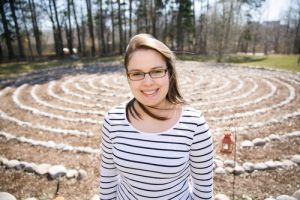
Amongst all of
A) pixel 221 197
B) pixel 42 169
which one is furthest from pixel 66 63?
pixel 221 197

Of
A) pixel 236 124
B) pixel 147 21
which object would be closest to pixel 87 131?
pixel 236 124

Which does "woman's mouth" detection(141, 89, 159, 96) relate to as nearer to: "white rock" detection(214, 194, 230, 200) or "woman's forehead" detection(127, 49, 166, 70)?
"woman's forehead" detection(127, 49, 166, 70)

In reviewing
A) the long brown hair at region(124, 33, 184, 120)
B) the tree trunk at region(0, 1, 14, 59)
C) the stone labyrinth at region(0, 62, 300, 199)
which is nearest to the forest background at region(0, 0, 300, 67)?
the tree trunk at region(0, 1, 14, 59)

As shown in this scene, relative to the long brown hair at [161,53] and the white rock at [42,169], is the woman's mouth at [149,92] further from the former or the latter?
the white rock at [42,169]

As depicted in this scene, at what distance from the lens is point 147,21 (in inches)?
1468

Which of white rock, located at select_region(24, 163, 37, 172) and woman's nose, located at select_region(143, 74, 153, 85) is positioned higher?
woman's nose, located at select_region(143, 74, 153, 85)

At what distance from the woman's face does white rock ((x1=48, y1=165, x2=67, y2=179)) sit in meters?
3.95

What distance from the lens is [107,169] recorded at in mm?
2207

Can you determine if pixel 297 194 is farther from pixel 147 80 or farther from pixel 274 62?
pixel 274 62

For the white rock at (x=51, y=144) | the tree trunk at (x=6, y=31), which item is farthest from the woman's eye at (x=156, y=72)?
the tree trunk at (x=6, y=31)

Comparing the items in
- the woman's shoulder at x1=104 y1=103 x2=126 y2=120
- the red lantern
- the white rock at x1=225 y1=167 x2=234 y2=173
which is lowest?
the white rock at x1=225 y1=167 x2=234 y2=173

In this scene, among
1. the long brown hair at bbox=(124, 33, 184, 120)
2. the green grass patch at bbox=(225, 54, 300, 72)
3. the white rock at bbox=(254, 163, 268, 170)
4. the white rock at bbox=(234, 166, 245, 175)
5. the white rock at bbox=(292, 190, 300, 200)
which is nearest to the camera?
the long brown hair at bbox=(124, 33, 184, 120)

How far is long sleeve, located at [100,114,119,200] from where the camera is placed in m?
2.11

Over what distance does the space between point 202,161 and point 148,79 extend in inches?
28.9
